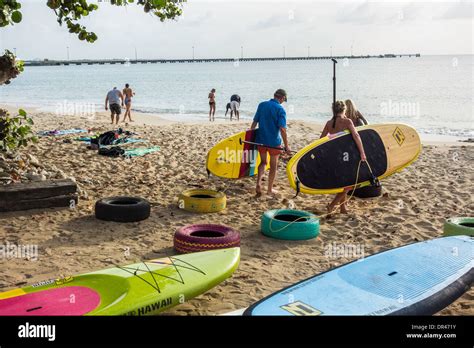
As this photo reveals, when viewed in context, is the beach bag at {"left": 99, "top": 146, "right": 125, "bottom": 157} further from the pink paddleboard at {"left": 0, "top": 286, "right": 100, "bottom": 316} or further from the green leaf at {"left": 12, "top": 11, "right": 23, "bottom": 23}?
the pink paddleboard at {"left": 0, "top": 286, "right": 100, "bottom": 316}

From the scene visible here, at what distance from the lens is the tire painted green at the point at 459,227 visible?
20.2ft

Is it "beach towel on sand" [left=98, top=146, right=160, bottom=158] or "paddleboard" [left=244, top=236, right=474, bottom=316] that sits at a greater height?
"beach towel on sand" [left=98, top=146, right=160, bottom=158]

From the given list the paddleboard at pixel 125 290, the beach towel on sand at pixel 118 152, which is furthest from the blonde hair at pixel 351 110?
the beach towel on sand at pixel 118 152

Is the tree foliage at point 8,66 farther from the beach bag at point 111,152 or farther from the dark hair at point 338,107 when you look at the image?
the dark hair at point 338,107

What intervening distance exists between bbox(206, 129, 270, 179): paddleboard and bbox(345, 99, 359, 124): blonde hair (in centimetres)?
183

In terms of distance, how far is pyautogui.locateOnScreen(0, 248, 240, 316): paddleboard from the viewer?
13.5 ft

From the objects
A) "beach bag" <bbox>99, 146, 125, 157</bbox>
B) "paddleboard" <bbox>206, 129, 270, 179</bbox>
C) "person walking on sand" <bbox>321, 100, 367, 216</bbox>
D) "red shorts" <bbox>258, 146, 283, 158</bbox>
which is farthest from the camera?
"beach bag" <bbox>99, 146, 125, 157</bbox>

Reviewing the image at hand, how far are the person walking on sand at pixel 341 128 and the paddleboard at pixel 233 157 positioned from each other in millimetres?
1771

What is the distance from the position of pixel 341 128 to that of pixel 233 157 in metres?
2.42

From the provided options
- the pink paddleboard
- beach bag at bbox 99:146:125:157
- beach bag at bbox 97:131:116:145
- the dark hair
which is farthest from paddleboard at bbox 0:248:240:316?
beach bag at bbox 97:131:116:145

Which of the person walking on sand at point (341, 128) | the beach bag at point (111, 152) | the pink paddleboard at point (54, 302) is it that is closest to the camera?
the pink paddleboard at point (54, 302)

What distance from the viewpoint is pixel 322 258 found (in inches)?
239
